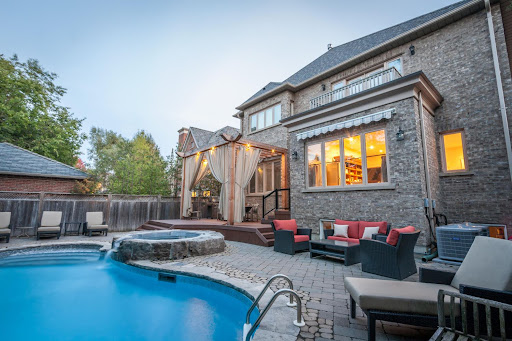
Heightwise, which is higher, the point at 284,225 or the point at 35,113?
the point at 35,113

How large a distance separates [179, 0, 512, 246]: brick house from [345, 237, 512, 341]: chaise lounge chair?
383 centimetres

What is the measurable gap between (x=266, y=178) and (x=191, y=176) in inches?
151

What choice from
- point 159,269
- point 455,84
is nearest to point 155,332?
point 159,269

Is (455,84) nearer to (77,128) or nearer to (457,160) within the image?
(457,160)

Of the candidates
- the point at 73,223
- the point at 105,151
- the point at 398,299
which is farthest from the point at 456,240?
the point at 105,151

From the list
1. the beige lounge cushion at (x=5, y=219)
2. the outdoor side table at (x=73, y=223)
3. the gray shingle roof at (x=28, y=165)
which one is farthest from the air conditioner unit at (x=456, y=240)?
the gray shingle roof at (x=28, y=165)

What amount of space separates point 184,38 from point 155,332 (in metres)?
17.7

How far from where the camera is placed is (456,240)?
5.21m

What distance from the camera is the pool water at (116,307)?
323cm

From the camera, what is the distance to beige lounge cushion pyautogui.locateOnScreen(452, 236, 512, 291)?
2.03 meters

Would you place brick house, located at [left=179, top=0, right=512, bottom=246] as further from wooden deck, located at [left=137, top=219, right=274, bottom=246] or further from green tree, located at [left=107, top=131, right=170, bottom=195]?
green tree, located at [left=107, top=131, right=170, bottom=195]

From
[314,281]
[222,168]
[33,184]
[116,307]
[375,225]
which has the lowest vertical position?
[116,307]

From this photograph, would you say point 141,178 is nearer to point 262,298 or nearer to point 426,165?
point 262,298

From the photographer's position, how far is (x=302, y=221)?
840cm
